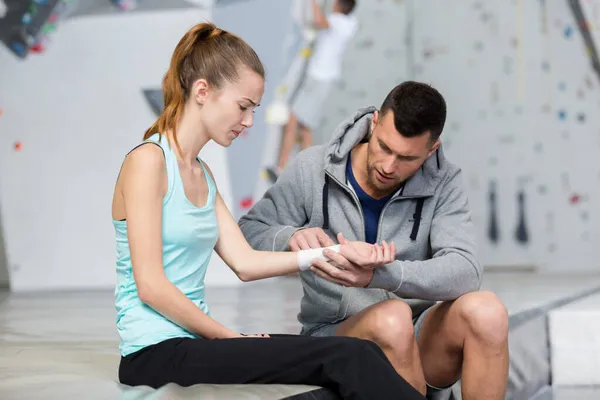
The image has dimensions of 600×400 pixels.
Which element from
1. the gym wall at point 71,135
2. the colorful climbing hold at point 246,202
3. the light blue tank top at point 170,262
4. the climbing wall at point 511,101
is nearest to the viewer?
the light blue tank top at point 170,262

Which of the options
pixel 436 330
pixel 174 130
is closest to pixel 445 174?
pixel 436 330

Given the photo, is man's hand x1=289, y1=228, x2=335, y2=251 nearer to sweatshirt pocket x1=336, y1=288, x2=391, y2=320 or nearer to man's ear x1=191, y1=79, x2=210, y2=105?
sweatshirt pocket x1=336, y1=288, x2=391, y2=320

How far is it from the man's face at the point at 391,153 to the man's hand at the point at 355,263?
21 centimetres

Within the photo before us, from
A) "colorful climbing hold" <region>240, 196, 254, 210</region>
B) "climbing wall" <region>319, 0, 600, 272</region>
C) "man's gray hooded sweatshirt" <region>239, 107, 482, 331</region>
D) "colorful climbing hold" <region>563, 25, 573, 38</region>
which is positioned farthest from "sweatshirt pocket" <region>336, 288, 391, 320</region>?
"colorful climbing hold" <region>563, 25, 573, 38</region>

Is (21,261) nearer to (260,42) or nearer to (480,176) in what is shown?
(260,42)

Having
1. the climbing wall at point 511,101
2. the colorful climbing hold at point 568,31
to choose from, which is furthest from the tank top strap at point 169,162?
the colorful climbing hold at point 568,31

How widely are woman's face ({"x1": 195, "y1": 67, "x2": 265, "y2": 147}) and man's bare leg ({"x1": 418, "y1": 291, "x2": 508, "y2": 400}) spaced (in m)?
0.64

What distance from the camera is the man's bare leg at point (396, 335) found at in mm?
1879

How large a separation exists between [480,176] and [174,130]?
12.2 feet

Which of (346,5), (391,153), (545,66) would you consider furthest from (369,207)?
(545,66)

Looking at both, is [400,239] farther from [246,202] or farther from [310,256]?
[246,202]

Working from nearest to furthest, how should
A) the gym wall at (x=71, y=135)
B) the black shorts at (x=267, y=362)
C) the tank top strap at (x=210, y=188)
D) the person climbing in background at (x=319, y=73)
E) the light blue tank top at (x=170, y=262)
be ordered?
1. the black shorts at (x=267, y=362)
2. the light blue tank top at (x=170, y=262)
3. the tank top strap at (x=210, y=188)
4. the gym wall at (x=71, y=135)
5. the person climbing in background at (x=319, y=73)

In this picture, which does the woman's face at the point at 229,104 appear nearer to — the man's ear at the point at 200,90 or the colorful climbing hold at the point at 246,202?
the man's ear at the point at 200,90

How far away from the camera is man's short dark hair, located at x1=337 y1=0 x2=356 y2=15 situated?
16.5ft
